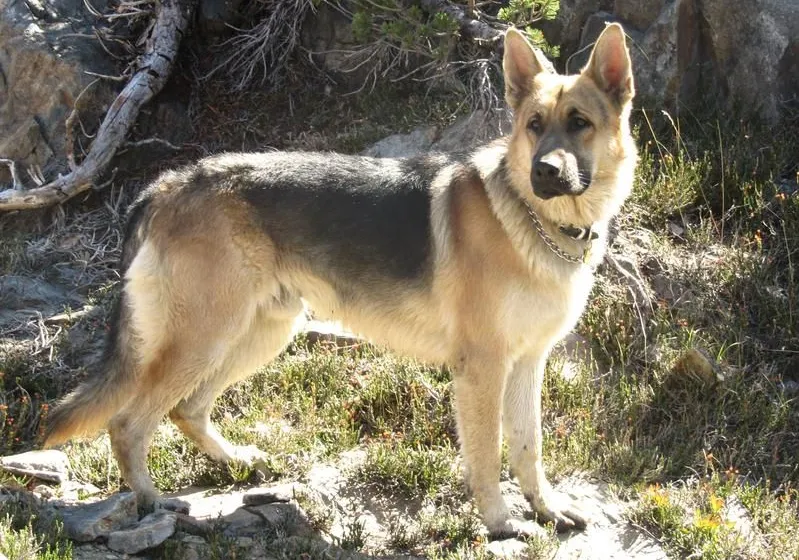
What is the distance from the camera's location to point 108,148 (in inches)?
308

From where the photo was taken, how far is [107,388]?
5273mm

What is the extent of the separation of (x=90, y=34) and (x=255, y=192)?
13.7 feet

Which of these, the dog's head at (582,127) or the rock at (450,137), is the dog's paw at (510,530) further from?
the rock at (450,137)

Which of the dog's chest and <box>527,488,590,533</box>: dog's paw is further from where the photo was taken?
<box>527,488,590,533</box>: dog's paw

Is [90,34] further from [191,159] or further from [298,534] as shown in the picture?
→ [298,534]

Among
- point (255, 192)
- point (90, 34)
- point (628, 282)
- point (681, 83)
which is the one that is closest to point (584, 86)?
point (255, 192)

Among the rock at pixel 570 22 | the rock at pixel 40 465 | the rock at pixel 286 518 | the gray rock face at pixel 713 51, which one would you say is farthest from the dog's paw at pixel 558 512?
the rock at pixel 570 22

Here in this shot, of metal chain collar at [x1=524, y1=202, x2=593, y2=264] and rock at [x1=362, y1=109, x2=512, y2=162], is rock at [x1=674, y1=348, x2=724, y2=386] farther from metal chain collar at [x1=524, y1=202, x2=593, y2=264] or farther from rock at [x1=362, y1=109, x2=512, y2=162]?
rock at [x1=362, y1=109, x2=512, y2=162]

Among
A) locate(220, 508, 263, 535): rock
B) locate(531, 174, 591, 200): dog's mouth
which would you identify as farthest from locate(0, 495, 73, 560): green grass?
locate(531, 174, 591, 200): dog's mouth

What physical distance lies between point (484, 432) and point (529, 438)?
0.47 meters

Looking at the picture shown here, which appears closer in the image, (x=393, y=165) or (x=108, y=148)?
(x=393, y=165)

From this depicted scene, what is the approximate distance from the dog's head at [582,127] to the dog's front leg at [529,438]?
0.97 meters

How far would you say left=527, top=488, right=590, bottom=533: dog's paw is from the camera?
208 inches

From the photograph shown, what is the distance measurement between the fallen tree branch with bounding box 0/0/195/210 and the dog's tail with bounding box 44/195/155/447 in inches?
103
